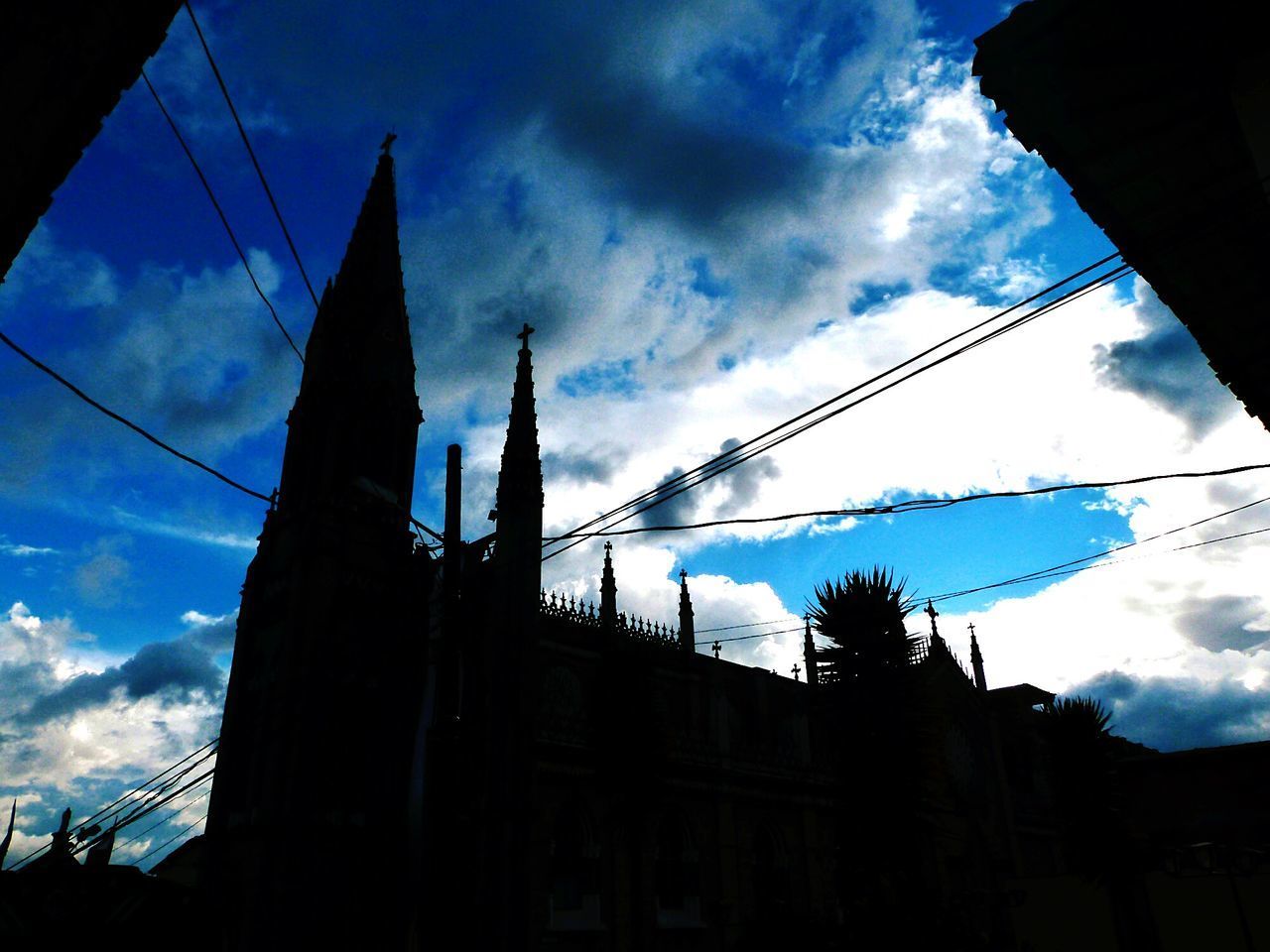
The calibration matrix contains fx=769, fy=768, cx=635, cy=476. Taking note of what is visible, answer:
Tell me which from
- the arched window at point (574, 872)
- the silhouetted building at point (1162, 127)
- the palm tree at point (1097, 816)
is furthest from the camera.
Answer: the palm tree at point (1097, 816)

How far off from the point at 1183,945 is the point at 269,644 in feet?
103

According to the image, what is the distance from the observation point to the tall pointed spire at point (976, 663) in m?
52.8

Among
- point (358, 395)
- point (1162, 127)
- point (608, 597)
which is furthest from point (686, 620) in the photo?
point (1162, 127)

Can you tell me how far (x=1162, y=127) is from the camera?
736 centimetres

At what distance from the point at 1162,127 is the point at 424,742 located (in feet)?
59.2

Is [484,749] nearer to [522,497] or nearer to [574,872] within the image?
[574,872]

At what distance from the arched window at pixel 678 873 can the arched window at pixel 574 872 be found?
11.8 feet

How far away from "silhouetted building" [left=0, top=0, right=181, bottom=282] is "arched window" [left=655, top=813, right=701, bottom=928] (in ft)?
89.8

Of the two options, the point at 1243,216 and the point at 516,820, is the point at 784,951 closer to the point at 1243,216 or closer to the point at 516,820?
the point at 516,820

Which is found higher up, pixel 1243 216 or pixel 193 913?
pixel 1243 216

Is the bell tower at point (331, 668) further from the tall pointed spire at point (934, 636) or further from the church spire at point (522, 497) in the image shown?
the tall pointed spire at point (934, 636)

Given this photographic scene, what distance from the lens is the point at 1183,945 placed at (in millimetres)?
24953

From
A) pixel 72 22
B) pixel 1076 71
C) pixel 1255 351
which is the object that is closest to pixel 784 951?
pixel 1255 351

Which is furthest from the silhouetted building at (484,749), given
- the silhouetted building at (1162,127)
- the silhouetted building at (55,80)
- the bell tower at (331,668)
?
the silhouetted building at (1162,127)
